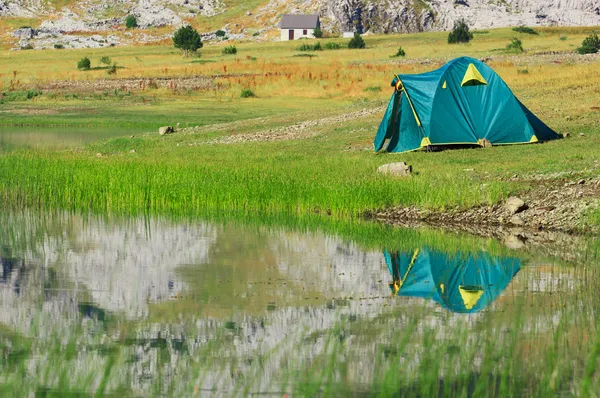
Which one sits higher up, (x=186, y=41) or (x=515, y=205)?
(x=515, y=205)

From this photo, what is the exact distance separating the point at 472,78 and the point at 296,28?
11008 centimetres

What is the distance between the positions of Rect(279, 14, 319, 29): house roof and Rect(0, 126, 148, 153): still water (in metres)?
93.5

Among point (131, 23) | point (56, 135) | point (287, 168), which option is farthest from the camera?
point (131, 23)

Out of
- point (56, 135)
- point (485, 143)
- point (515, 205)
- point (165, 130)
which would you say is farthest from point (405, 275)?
point (56, 135)

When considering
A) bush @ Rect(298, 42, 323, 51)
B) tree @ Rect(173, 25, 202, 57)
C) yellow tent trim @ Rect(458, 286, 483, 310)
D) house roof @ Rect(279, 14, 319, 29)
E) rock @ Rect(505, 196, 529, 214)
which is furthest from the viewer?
house roof @ Rect(279, 14, 319, 29)

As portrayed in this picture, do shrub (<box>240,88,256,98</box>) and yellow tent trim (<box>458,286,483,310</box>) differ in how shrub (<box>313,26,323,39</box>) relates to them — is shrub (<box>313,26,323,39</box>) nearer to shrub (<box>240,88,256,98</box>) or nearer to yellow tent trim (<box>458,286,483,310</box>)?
shrub (<box>240,88,256,98</box>)

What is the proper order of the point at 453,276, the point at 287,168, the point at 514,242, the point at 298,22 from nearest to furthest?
the point at 453,276 < the point at 514,242 < the point at 287,168 < the point at 298,22

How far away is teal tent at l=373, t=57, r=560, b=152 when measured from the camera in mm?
30359

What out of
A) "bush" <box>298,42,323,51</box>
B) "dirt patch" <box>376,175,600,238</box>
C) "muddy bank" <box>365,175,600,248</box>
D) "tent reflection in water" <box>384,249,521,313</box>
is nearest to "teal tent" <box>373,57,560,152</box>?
"muddy bank" <box>365,175,600,248</box>

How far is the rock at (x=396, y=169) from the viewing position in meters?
24.7

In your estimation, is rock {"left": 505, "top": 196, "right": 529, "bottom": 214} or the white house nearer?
rock {"left": 505, "top": 196, "right": 529, "bottom": 214}

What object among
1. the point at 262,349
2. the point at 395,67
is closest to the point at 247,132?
the point at 262,349

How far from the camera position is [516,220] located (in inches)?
851

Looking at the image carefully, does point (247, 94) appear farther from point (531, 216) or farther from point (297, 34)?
point (297, 34)
